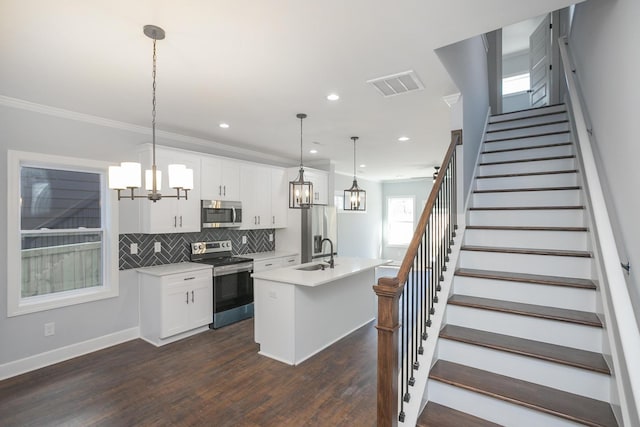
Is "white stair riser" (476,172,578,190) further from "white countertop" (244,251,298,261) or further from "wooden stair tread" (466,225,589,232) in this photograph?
"white countertop" (244,251,298,261)

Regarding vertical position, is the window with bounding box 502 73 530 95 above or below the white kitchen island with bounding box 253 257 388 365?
above

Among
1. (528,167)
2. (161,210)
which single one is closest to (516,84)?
(528,167)

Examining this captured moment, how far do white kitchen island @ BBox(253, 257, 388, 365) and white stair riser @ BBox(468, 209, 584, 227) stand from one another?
5.02ft

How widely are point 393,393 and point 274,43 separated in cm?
229

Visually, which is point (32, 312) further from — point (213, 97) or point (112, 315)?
point (213, 97)

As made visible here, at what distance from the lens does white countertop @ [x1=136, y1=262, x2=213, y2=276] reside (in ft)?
12.9

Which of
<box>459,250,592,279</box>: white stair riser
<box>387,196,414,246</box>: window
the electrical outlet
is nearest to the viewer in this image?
<box>459,250,592,279</box>: white stair riser

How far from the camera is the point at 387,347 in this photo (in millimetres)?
1735

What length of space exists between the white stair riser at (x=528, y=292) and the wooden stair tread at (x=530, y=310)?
38mm

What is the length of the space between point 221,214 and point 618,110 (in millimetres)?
4391

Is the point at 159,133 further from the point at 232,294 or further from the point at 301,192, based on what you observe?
the point at 232,294

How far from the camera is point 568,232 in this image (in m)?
2.62

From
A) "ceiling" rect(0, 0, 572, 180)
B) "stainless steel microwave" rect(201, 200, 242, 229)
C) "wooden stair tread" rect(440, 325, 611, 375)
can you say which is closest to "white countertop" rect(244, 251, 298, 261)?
"stainless steel microwave" rect(201, 200, 242, 229)

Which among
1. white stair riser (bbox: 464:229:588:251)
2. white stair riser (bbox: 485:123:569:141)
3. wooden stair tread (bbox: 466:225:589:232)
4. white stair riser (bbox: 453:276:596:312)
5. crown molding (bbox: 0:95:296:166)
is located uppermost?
crown molding (bbox: 0:95:296:166)
